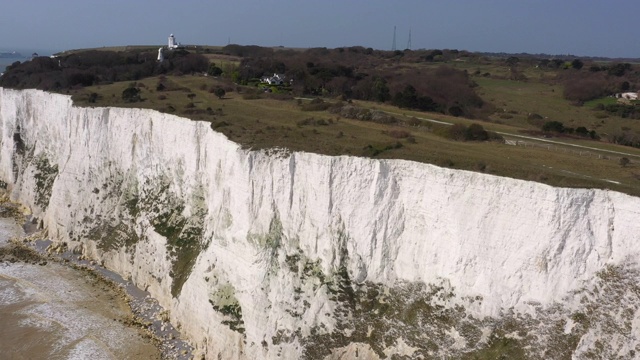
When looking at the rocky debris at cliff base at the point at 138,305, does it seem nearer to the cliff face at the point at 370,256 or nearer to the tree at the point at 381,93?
the cliff face at the point at 370,256

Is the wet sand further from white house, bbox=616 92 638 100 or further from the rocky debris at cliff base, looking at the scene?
white house, bbox=616 92 638 100

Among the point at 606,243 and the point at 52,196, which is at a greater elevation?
the point at 606,243

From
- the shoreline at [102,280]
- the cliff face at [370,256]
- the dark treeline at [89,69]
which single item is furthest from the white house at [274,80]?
the shoreline at [102,280]

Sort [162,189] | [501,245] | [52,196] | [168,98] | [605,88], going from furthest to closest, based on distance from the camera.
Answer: [605,88], [168,98], [52,196], [162,189], [501,245]

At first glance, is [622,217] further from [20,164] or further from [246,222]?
[20,164]

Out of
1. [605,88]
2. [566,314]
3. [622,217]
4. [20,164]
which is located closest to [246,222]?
[566,314]

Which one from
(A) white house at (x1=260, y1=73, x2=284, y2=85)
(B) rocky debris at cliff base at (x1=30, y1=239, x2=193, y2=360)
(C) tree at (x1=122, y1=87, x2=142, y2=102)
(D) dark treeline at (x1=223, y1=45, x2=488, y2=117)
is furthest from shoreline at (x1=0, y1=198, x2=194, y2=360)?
(A) white house at (x1=260, y1=73, x2=284, y2=85)
